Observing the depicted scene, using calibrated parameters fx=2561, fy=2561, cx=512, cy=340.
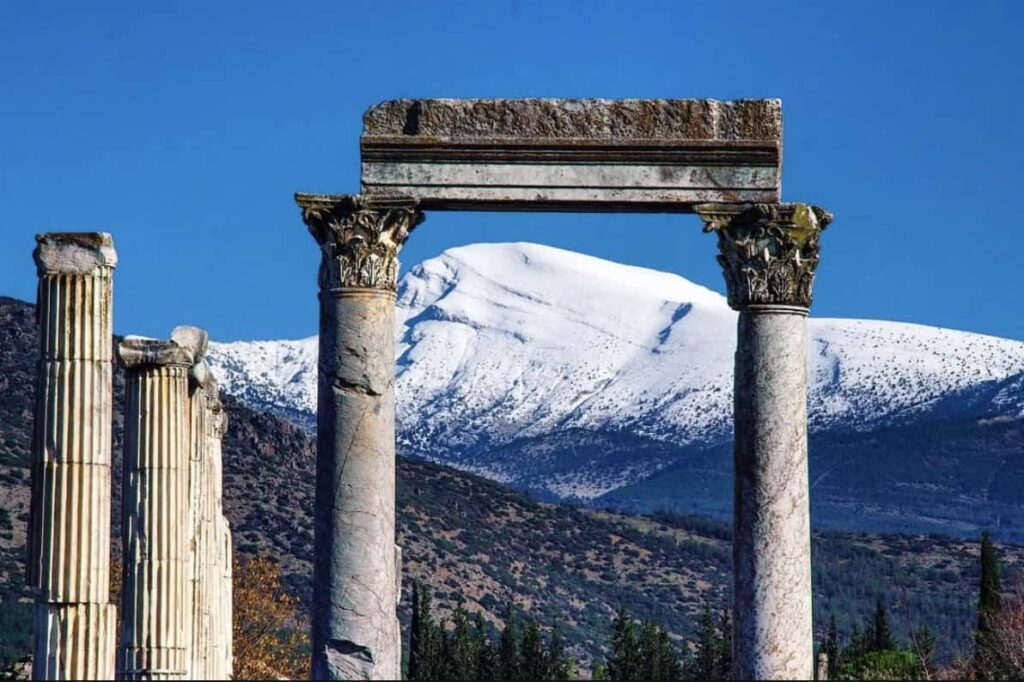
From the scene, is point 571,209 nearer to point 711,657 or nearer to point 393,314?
point 393,314

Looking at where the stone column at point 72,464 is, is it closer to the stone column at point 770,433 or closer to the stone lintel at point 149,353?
A: the stone lintel at point 149,353

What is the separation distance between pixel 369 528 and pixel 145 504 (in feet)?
19.6

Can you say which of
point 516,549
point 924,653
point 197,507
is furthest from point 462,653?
point 197,507

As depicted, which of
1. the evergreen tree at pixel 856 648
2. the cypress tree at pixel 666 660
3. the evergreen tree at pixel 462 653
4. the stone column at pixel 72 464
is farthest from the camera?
the evergreen tree at pixel 856 648

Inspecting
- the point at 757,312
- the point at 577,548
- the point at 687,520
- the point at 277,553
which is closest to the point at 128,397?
the point at 757,312

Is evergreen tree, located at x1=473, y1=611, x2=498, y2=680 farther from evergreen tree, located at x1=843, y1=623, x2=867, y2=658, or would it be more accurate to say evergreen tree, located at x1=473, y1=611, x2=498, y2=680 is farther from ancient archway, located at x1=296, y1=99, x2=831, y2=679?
ancient archway, located at x1=296, y1=99, x2=831, y2=679

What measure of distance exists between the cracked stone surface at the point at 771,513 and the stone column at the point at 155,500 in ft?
27.4

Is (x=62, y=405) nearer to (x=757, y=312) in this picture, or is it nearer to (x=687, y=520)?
(x=757, y=312)

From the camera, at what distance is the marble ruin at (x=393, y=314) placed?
93.9 feet

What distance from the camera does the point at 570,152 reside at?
100ft

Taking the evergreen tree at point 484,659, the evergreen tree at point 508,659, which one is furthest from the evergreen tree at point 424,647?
the evergreen tree at point 508,659

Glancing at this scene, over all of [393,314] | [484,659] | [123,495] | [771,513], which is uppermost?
[393,314]

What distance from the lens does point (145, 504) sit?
34.6 meters

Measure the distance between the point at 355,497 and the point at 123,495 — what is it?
21.3 ft
